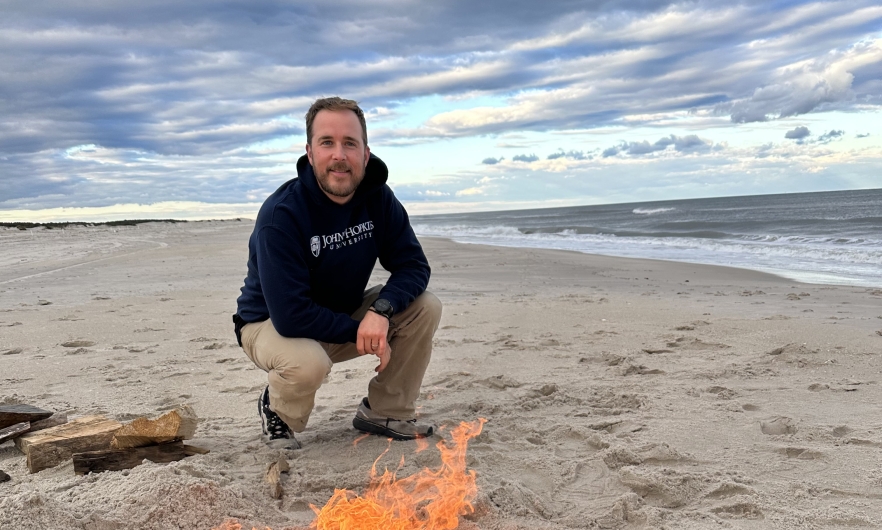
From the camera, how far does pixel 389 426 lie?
355 cm

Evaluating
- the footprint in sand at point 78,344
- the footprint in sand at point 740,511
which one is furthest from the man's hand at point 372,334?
the footprint in sand at point 78,344

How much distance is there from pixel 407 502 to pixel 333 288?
4.08 ft

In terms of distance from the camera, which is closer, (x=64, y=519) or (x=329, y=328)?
(x=64, y=519)

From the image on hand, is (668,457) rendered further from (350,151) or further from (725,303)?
(725,303)

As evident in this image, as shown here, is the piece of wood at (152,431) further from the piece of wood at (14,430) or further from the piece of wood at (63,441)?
the piece of wood at (14,430)

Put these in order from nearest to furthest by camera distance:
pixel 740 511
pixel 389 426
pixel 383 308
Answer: pixel 740 511, pixel 383 308, pixel 389 426

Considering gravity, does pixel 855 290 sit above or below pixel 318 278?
below

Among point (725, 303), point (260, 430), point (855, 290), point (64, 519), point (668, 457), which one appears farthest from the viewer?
point (855, 290)

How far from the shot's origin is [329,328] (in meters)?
3.19

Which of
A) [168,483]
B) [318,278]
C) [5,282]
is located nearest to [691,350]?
[318,278]

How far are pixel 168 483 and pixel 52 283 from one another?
10.2m

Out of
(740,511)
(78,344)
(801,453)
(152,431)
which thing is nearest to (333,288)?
(152,431)

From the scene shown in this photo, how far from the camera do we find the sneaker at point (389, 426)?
3.53 metres

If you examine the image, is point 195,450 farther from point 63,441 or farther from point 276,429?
point 63,441
